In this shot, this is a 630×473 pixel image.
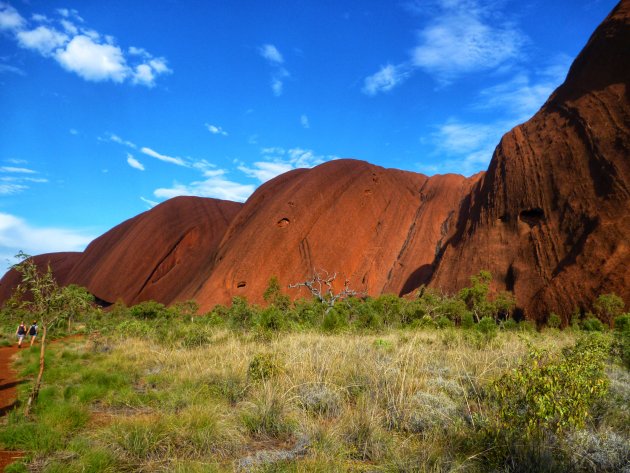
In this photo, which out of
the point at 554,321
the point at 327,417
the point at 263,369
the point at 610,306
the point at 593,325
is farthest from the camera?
the point at 554,321

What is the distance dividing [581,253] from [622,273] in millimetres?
2426

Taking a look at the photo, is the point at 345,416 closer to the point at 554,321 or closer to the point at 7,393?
the point at 7,393

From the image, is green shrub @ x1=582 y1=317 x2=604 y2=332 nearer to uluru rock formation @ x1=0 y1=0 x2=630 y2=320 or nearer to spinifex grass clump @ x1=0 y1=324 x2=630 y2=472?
uluru rock formation @ x1=0 y1=0 x2=630 y2=320

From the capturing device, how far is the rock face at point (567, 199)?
20219mm

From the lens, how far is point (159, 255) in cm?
5272

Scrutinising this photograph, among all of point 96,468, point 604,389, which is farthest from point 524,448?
point 96,468

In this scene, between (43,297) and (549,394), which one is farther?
(43,297)

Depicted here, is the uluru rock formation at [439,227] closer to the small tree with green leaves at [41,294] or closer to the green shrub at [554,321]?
the green shrub at [554,321]

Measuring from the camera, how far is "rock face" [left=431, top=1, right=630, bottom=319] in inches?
796

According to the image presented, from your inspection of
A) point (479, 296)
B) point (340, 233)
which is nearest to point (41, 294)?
point (479, 296)

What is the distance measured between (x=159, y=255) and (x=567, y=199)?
4704cm

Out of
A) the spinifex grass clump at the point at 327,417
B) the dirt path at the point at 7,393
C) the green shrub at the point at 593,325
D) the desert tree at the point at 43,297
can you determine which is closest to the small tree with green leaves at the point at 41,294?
the desert tree at the point at 43,297

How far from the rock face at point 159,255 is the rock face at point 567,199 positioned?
3186cm

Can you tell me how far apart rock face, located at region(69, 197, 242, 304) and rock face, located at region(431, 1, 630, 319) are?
3186cm
